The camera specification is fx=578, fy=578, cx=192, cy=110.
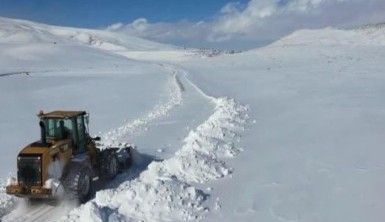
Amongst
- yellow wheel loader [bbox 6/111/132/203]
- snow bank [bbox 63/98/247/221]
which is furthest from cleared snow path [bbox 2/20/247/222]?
yellow wheel loader [bbox 6/111/132/203]

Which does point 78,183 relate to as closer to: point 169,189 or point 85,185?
point 85,185

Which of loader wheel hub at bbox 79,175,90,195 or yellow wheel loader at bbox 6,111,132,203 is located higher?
yellow wheel loader at bbox 6,111,132,203

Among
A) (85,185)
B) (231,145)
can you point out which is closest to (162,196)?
(85,185)

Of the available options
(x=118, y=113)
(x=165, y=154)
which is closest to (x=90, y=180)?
(x=165, y=154)

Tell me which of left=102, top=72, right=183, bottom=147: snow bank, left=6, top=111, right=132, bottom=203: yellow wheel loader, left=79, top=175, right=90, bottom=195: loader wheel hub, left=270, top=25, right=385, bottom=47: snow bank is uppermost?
left=270, top=25, right=385, bottom=47: snow bank

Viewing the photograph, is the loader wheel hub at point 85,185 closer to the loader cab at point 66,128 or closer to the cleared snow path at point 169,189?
the cleared snow path at point 169,189

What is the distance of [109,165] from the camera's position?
15.2 meters

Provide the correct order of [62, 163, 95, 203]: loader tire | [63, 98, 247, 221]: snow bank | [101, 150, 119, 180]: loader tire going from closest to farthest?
[63, 98, 247, 221]: snow bank
[62, 163, 95, 203]: loader tire
[101, 150, 119, 180]: loader tire

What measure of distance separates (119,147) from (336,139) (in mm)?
6766

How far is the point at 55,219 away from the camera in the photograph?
12.3 metres

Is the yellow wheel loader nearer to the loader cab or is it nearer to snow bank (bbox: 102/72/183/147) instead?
the loader cab

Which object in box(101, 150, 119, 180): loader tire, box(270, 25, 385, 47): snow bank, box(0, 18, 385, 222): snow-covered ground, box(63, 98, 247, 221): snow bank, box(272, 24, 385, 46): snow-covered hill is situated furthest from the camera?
box(270, 25, 385, 47): snow bank

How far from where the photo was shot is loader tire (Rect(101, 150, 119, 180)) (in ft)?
49.3

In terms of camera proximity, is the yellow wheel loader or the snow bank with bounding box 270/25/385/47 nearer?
the yellow wheel loader
